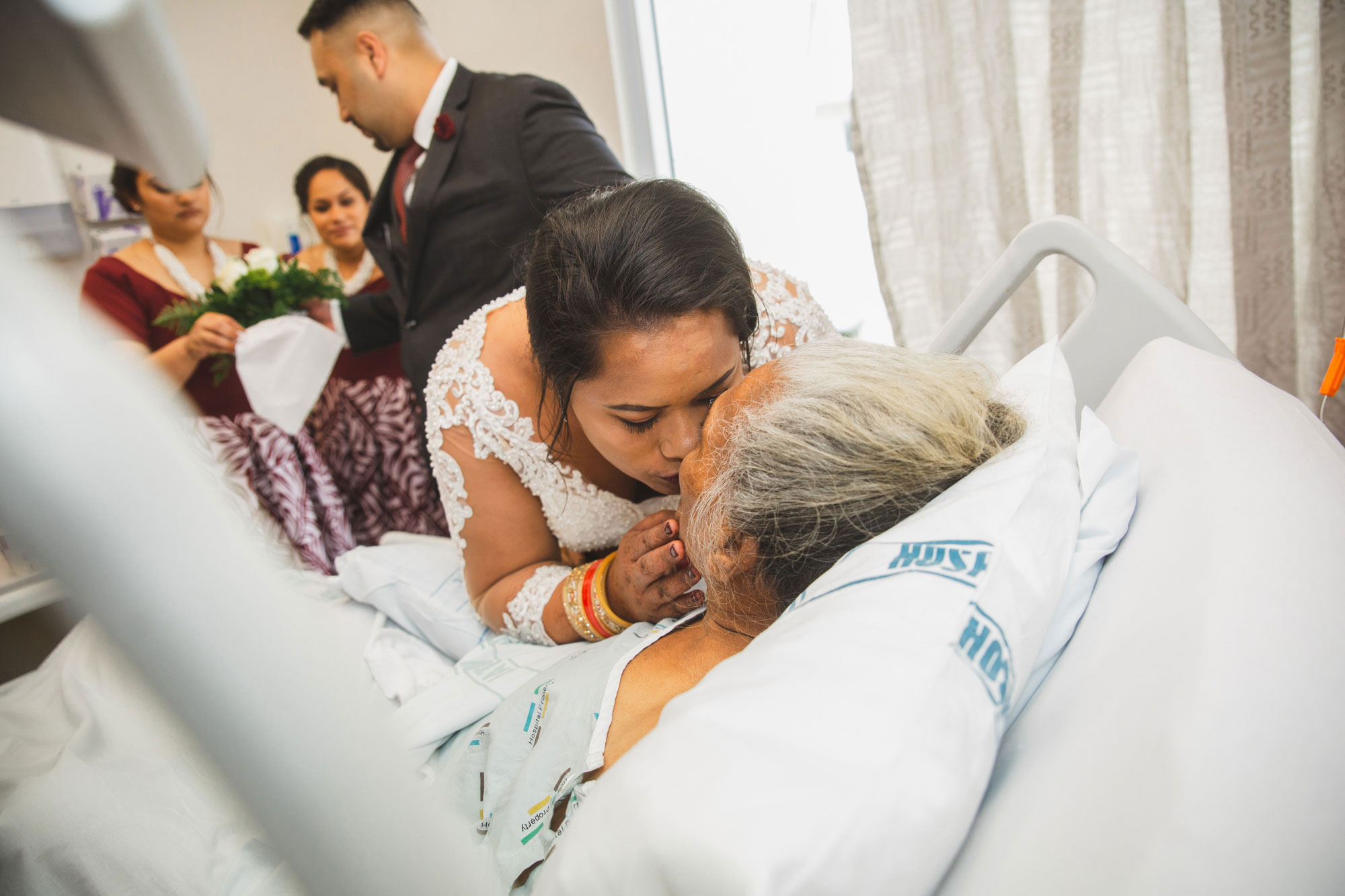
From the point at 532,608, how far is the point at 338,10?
1863 mm

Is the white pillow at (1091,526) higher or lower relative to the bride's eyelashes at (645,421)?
lower

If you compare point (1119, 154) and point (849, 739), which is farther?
point (1119, 154)

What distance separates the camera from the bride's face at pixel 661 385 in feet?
4.17

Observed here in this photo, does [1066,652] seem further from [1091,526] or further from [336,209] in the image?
[336,209]

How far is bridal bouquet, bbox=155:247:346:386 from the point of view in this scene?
2.55 metres

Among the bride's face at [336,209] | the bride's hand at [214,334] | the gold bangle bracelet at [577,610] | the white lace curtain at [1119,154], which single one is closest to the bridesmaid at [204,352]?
the bride's hand at [214,334]

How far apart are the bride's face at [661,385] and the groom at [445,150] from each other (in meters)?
0.87

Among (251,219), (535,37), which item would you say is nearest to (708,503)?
(535,37)

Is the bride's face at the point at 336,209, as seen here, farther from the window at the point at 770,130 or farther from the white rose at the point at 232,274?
the window at the point at 770,130

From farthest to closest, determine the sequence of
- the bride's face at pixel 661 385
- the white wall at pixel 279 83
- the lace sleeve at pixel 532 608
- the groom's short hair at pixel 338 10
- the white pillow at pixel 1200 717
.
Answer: the white wall at pixel 279 83 < the groom's short hair at pixel 338 10 < the lace sleeve at pixel 532 608 < the bride's face at pixel 661 385 < the white pillow at pixel 1200 717

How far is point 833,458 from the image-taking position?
3.10ft

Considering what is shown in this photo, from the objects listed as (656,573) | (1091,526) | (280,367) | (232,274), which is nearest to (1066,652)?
(1091,526)

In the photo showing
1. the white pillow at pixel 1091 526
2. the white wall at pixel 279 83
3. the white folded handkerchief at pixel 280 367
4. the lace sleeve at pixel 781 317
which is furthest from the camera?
the white wall at pixel 279 83

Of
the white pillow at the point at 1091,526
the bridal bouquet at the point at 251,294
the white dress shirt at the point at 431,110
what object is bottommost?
the white pillow at the point at 1091,526
